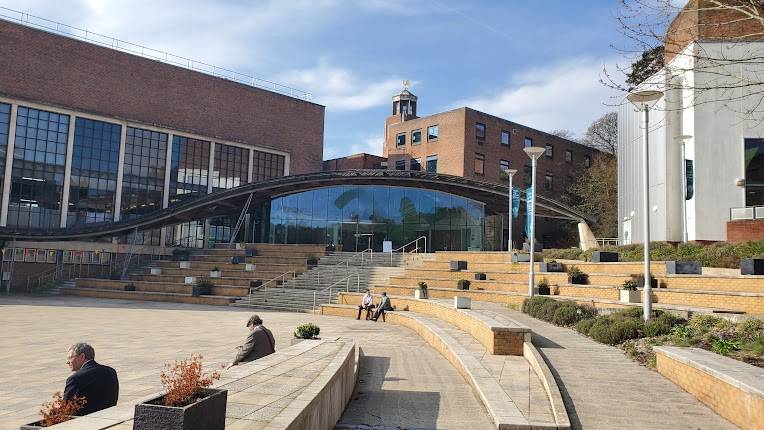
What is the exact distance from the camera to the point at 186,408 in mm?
3836

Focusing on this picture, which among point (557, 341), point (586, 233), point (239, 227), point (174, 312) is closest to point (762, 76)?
point (586, 233)

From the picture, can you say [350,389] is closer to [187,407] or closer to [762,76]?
[187,407]

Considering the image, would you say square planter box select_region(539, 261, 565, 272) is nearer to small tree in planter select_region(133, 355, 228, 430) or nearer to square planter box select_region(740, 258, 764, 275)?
square planter box select_region(740, 258, 764, 275)

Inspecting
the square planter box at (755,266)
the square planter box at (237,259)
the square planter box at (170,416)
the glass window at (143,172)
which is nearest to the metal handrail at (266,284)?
the square planter box at (237,259)

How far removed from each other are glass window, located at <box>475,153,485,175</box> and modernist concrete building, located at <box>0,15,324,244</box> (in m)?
16.9

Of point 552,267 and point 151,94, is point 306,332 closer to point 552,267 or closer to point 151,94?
point 552,267

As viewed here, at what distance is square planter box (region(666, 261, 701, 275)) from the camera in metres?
17.2

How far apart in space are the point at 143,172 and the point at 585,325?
130 ft

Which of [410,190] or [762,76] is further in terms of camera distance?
[410,190]

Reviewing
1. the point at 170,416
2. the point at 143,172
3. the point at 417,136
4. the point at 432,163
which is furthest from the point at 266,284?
the point at 417,136

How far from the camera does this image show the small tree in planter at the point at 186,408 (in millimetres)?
3842

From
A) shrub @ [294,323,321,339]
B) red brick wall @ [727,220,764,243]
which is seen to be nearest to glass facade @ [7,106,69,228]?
shrub @ [294,323,321,339]

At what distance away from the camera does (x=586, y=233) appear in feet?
109

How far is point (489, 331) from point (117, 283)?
29205mm
